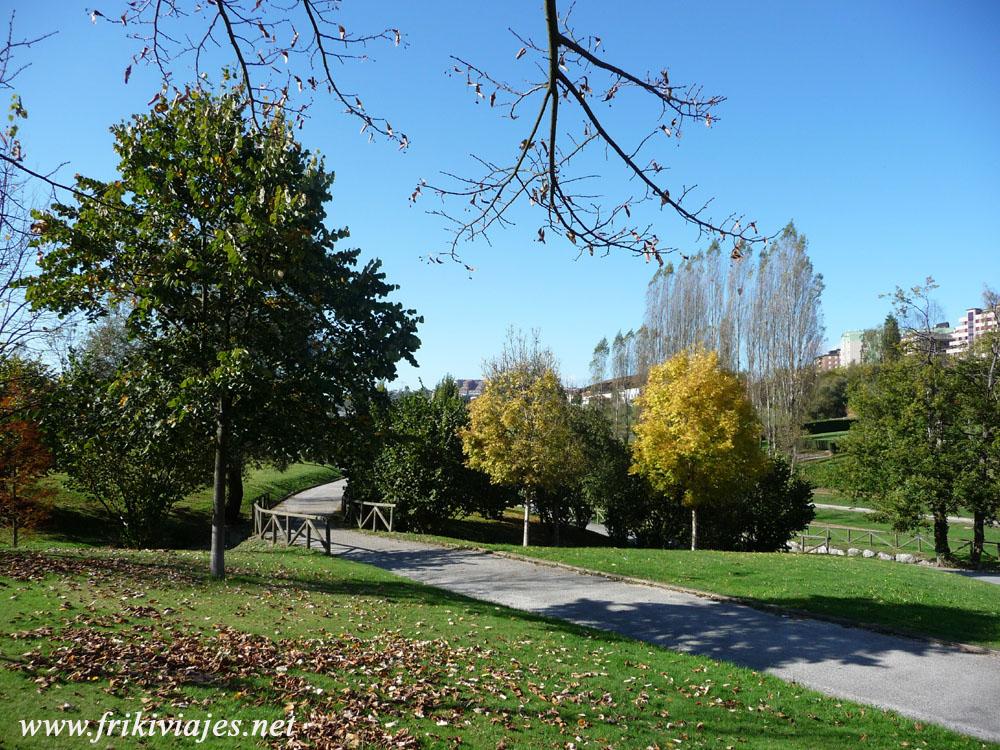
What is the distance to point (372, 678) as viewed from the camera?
643cm

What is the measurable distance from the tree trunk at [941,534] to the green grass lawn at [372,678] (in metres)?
19.9

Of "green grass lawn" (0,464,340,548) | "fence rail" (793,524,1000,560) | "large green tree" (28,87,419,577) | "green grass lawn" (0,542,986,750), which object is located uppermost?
"large green tree" (28,87,419,577)

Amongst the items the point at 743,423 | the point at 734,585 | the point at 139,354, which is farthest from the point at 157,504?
the point at 743,423

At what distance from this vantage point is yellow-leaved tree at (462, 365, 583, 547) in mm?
22656

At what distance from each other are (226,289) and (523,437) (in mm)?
14407

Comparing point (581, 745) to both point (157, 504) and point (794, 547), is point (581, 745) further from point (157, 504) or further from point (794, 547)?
point (794, 547)

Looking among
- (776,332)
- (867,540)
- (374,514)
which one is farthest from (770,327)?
(374,514)

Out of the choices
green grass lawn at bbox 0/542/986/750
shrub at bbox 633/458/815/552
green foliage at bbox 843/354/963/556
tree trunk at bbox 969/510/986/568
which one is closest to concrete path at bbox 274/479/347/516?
shrub at bbox 633/458/815/552

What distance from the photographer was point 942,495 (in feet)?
72.9

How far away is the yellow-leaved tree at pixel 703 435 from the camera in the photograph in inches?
839

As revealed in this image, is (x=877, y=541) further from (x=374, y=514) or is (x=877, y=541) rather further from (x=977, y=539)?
(x=374, y=514)

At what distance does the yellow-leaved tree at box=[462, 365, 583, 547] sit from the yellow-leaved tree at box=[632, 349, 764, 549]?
119 inches

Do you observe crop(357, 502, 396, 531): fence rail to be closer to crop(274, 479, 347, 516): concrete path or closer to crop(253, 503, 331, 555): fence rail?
crop(274, 479, 347, 516): concrete path

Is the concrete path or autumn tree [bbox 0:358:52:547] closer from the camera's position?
autumn tree [bbox 0:358:52:547]
